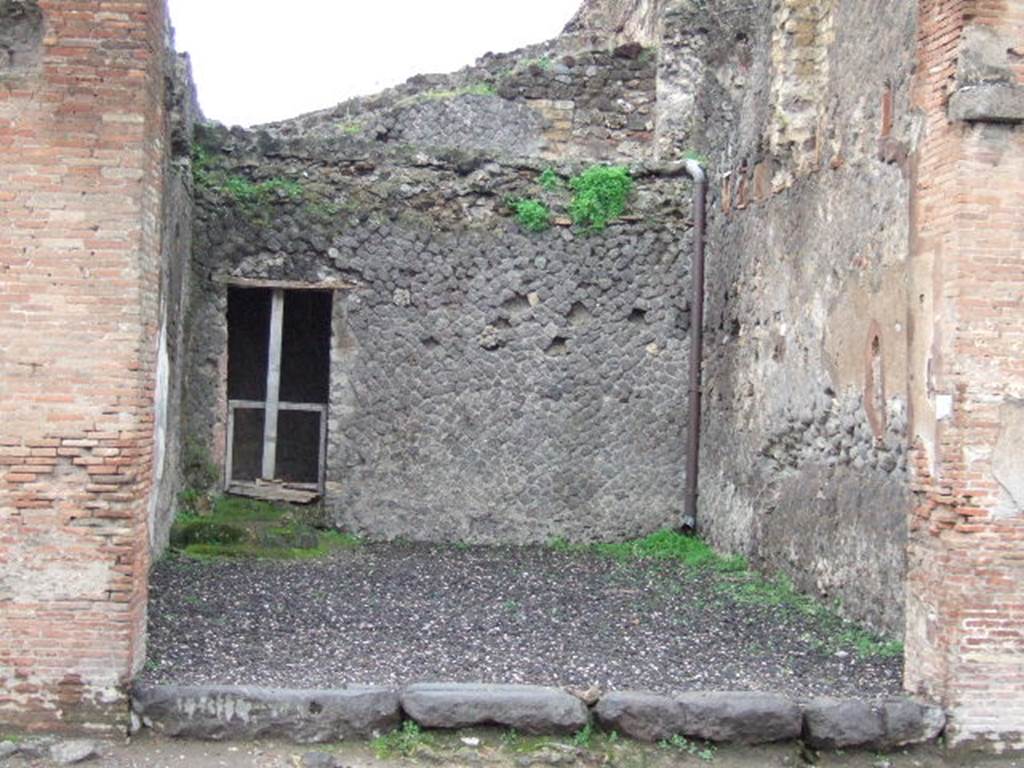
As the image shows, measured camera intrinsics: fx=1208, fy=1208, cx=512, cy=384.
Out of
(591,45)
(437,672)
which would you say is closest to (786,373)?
(437,672)

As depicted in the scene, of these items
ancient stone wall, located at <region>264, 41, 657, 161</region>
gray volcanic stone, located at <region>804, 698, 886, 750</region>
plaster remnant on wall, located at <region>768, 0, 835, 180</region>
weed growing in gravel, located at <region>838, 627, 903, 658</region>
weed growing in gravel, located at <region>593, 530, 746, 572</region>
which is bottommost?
gray volcanic stone, located at <region>804, 698, 886, 750</region>

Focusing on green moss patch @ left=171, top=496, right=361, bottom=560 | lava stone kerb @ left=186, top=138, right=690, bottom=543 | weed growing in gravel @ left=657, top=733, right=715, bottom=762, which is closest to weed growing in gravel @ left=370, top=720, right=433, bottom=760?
weed growing in gravel @ left=657, top=733, right=715, bottom=762

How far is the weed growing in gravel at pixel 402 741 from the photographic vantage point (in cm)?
618

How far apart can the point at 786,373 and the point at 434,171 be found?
13.6ft

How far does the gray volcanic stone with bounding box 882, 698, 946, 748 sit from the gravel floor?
368 mm

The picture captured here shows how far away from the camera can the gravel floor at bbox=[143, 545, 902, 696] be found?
276 inches

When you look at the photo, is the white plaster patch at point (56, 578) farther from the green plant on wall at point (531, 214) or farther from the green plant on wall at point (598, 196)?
the green plant on wall at point (598, 196)

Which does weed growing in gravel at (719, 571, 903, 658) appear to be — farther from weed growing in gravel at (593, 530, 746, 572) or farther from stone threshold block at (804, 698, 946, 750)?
stone threshold block at (804, 698, 946, 750)

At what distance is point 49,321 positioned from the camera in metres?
6.23

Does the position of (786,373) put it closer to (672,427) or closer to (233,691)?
(672,427)

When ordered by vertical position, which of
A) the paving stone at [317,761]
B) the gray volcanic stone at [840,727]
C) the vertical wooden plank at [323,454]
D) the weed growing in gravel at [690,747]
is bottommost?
the paving stone at [317,761]

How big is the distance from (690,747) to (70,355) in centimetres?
382

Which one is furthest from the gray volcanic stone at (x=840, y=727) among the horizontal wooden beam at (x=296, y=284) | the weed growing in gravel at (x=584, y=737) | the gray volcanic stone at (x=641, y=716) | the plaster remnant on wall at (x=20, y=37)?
the horizontal wooden beam at (x=296, y=284)

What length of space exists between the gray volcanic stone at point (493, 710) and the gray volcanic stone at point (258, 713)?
156 mm
